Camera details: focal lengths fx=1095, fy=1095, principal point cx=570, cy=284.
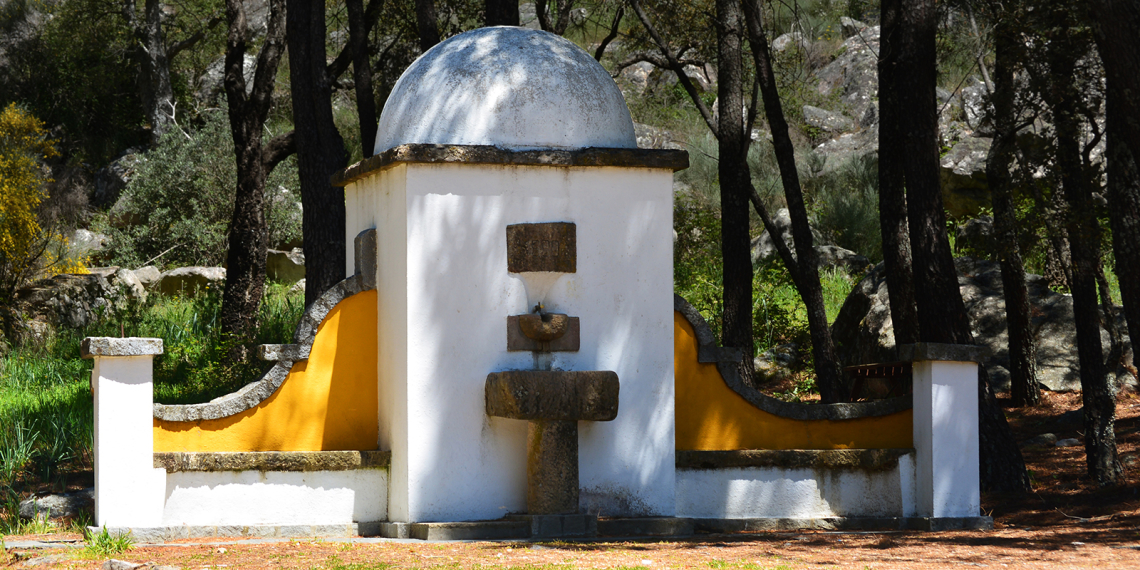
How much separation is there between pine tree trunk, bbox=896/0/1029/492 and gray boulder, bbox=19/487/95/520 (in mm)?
6414

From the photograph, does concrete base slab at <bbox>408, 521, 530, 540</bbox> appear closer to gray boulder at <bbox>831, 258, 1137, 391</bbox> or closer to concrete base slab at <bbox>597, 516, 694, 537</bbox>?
concrete base slab at <bbox>597, 516, 694, 537</bbox>

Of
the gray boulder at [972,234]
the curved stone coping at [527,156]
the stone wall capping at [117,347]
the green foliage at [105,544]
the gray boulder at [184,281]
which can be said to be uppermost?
the gray boulder at [972,234]

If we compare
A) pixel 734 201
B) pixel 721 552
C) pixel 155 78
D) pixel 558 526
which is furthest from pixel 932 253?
pixel 155 78

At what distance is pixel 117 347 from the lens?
6043 millimetres

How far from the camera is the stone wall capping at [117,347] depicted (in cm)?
601

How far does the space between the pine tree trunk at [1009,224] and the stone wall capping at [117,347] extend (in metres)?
8.51

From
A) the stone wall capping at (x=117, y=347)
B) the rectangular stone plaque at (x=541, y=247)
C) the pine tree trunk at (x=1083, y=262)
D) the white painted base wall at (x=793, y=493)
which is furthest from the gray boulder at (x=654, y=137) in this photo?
the stone wall capping at (x=117, y=347)

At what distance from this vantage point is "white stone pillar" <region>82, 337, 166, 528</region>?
239 inches

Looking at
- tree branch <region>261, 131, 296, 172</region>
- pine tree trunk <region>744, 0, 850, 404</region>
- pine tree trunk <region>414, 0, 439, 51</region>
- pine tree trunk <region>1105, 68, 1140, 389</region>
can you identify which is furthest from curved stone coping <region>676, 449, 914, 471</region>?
tree branch <region>261, 131, 296, 172</region>

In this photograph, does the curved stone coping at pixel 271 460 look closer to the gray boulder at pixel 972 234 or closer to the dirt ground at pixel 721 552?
the dirt ground at pixel 721 552

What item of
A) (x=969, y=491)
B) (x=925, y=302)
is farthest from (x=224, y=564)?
(x=925, y=302)

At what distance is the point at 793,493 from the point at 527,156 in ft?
9.04

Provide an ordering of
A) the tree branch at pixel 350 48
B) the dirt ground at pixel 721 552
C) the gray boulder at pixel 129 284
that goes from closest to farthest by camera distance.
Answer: the dirt ground at pixel 721 552 < the tree branch at pixel 350 48 < the gray boulder at pixel 129 284

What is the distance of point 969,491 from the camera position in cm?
712
